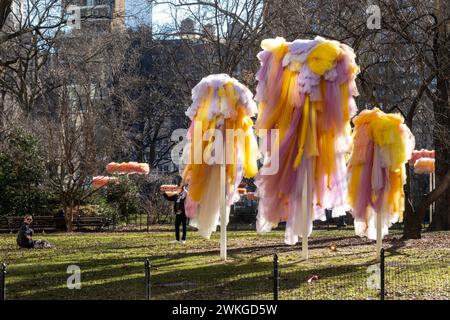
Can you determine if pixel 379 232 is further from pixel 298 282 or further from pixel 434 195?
pixel 434 195

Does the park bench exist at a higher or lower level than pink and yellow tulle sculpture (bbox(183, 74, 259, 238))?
lower

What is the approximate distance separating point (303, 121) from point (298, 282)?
3.52 metres

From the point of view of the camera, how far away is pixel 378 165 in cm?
1672

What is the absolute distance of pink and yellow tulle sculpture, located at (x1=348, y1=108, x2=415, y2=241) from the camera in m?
16.6

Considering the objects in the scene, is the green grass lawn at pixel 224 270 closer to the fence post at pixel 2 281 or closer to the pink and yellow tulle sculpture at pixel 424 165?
the fence post at pixel 2 281

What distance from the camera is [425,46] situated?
2058cm

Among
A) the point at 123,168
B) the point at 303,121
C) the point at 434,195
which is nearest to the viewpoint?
the point at 303,121

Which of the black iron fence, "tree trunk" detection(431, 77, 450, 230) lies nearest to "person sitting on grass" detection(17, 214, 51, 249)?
the black iron fence

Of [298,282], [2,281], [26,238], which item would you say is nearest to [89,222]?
[26,238]

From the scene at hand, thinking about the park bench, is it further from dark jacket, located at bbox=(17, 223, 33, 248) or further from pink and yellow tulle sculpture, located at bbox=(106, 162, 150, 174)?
dark jacket, located at bbox=(17, 223, 33, 248)

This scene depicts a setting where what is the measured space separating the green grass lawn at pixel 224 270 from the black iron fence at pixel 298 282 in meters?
0.02

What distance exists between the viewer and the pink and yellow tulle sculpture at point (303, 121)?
15.5 metres

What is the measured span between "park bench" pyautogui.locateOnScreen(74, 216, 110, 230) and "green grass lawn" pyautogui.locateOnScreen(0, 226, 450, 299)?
11708 mm

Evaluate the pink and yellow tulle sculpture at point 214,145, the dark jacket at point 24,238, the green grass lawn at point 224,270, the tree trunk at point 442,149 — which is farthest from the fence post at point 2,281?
the tree trunk at point 442,149
